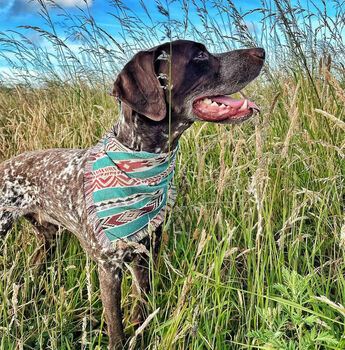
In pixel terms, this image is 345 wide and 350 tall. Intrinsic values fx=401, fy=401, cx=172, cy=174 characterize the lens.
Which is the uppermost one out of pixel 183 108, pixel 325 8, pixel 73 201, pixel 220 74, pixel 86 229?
pixel 325 8

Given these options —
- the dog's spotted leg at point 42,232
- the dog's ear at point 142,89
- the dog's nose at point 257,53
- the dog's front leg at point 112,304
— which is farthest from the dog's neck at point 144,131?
the dog's spotted leg at point 42,232

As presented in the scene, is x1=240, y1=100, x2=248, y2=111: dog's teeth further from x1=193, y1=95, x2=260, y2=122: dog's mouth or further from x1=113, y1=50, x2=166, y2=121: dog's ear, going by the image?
x1=113, y1=50, x2=166, y2=121: dog's ear

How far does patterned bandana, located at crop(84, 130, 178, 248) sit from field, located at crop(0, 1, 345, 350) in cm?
24

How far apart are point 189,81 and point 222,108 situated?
25cm

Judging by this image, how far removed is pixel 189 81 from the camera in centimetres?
233

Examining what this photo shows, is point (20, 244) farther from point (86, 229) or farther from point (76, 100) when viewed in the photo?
point (76, 100)

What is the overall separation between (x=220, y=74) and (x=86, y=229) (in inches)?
49.5

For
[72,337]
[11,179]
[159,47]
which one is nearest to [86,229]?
[72,337]

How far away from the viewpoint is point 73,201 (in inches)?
103

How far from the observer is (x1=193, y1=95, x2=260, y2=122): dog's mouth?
7.26 ft

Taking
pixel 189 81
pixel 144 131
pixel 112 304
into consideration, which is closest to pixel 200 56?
pixel 189 81

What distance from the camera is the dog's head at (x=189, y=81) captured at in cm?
217

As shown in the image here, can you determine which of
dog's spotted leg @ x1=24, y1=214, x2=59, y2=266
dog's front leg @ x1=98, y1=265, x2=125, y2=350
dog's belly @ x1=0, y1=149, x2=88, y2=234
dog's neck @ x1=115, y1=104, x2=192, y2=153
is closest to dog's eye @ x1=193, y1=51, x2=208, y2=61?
dog's neck @ x1=115, y1=104, x2=192, y2=153

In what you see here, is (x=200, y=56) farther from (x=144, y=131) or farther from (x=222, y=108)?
(x=144, y=131)
